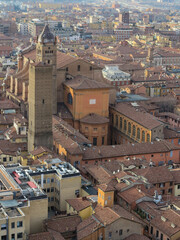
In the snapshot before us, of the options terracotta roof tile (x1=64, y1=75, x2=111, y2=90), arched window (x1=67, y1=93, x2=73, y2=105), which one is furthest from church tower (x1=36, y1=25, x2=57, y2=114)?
arched window (x1=67, y1=93, x2=73, y2=105)

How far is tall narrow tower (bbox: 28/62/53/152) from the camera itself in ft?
231

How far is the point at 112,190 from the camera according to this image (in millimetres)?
51719

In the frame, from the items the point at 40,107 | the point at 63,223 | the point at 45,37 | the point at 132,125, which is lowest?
the point at 63,223

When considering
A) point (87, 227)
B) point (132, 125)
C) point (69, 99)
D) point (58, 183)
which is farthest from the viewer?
point (69, 99)

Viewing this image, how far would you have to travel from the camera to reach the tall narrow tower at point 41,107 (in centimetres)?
7044

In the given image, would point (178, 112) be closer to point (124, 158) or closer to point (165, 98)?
point (165, 98)

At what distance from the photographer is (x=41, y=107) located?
7100cm

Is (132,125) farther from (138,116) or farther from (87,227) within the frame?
(87,227)

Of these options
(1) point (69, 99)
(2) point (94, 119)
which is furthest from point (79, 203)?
(1) point (69, 99)

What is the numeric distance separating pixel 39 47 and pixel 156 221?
136 ft

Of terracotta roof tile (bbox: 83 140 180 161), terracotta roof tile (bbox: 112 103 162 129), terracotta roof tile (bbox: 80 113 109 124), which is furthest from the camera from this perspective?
terracotta roof tile (bbox: 80 113 109 124)

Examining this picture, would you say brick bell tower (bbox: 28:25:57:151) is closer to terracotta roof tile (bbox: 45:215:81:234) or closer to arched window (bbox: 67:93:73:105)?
arched window (bbox: 67:93:73:105)

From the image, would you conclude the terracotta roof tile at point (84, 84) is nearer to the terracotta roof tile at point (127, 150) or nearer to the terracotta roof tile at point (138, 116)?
the terracotta roof tile at point (138, 116)

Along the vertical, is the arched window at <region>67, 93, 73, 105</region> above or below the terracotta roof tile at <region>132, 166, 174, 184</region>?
above
